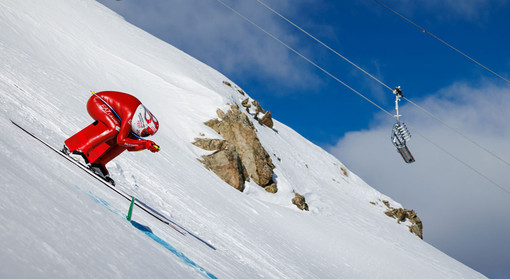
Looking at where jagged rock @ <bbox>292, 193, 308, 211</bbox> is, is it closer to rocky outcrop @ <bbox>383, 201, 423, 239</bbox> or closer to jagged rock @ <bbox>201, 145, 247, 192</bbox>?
jagged rock @ <bbox>201, 145, 247, 192</bbox>

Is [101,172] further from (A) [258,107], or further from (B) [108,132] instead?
(A) [258,107]

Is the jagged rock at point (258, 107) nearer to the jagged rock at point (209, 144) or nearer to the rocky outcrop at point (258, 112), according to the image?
the rocky outcrop at point (258, 112)

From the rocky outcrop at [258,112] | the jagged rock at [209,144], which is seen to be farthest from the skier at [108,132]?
the rocky outcrop at [258,112]

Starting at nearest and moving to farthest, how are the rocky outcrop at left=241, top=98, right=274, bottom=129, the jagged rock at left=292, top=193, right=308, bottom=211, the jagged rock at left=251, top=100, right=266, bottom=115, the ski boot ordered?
the ski boot
the jagged rock at left=292, top=193, right=308, bottom=211
the rocky outcrop at left=241, top=98, right=274, bottom=129
the jagged rock at left=251, top=100, right=266, bottom=115

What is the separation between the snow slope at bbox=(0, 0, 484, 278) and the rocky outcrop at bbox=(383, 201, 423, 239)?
55.7 inches

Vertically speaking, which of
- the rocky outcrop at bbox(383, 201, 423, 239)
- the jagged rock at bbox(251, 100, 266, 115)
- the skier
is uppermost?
the jagged rock at bbox(251, 100, 266, 115)

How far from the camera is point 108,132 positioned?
21.4 feet

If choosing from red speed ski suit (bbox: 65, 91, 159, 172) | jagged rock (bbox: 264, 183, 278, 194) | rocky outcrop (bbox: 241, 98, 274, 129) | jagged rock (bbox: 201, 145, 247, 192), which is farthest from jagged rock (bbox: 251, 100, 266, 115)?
red speed ski suit (bbox: 65, 91, 159, 172)

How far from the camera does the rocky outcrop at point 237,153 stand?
2030 cm

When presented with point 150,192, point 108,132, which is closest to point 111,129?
point 108,132

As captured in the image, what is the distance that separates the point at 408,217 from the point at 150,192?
31.5 metres

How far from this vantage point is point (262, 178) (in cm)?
2389

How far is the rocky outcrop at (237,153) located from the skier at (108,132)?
13186 mm

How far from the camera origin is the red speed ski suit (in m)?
6.46
